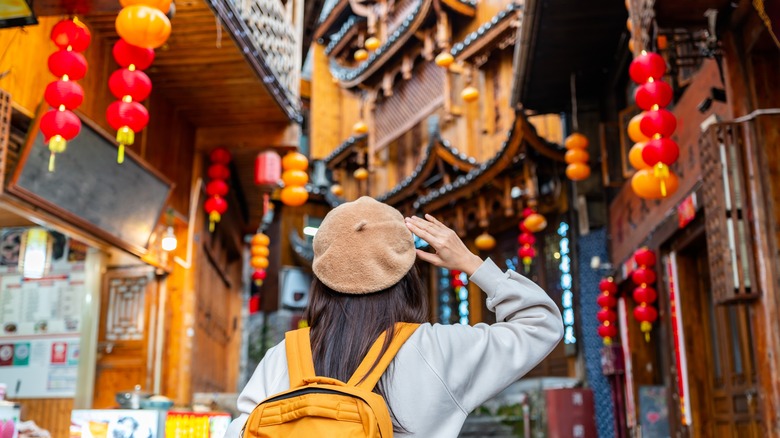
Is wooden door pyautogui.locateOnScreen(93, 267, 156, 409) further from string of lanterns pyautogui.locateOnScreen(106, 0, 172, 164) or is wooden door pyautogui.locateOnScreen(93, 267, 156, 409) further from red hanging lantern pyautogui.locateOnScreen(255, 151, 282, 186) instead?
string of lanterns pyautogui.locateOnScreen(106, 0, 172, 164)

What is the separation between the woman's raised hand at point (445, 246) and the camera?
2.40 metres

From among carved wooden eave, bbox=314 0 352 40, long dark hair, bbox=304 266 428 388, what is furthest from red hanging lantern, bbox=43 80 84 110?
carved wooden eave, bbox=314 0 352 40

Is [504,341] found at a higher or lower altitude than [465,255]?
lower

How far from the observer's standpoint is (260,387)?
2.40 m

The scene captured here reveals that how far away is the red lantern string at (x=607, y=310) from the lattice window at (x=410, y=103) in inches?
311

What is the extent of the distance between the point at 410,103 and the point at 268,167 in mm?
9687

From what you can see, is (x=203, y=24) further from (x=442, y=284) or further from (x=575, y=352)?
(x=442, y=284)

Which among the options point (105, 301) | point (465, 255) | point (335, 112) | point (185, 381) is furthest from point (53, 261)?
point (335, 112)

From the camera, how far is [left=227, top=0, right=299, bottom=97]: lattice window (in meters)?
8.89

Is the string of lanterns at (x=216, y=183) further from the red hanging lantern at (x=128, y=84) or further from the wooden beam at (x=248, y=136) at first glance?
the red hanging lantern at (x=128, y=84)

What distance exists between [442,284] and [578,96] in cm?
663

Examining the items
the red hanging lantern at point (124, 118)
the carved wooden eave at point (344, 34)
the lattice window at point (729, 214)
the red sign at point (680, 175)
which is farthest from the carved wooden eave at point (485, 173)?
the red hanging lantern at point (124, 118)

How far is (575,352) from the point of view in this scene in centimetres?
1412

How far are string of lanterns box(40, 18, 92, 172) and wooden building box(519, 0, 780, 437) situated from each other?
4.57 meters
